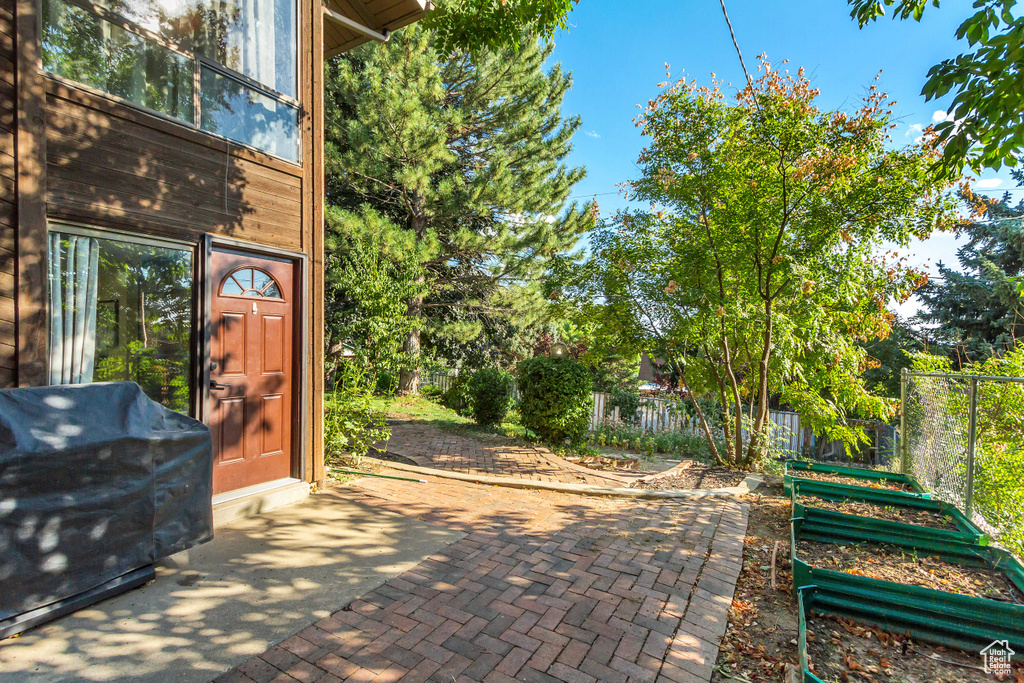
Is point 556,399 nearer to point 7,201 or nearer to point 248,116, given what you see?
point 248,116

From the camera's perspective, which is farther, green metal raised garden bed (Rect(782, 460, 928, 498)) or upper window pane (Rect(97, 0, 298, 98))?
green metal raised garden bed (Rect(782, 460, 928, 498))

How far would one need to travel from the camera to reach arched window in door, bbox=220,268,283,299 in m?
4.14

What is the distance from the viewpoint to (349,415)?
577 cm

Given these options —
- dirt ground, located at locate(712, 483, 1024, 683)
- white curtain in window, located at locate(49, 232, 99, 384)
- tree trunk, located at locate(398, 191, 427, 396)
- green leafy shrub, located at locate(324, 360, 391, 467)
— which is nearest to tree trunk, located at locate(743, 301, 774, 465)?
dirt ground, located at locate(712, 483, 1024, 683)

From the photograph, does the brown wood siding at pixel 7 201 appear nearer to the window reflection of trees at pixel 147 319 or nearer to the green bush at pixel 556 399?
the window reflection of trees at pixel 147 319

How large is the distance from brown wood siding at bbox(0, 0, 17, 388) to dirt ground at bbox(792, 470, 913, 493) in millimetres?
7803

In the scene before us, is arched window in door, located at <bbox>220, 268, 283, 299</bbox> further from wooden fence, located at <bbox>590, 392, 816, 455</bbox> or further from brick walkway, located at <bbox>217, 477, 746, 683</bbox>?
wooden fence, located at <bbox>590, 392, 816, 455</bbox>

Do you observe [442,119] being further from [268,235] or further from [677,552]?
[677,552]

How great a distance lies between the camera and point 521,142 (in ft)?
46.4

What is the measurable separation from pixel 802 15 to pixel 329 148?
10.0 m

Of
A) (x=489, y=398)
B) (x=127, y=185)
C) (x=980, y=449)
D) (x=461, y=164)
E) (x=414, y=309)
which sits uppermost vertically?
(x=461, y=164)

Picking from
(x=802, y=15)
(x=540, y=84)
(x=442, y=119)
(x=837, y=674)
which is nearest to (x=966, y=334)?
(x=802, y=15)

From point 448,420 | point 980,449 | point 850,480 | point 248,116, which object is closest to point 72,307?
point 248,116

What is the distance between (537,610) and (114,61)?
185 inches
